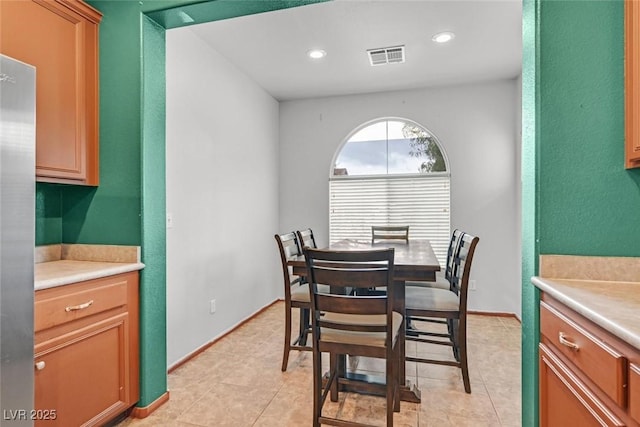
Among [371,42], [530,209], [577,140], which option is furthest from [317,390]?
[371,42]

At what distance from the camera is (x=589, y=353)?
1.03 m

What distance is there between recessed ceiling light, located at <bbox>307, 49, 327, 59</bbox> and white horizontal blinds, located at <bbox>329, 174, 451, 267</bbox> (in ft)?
5.36

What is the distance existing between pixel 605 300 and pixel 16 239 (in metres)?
2.03

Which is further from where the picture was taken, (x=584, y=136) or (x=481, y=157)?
(x=481, y=157)

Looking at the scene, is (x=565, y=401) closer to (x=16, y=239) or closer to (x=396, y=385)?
(x=396, y=385)

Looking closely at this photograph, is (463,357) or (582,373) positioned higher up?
(582,373)

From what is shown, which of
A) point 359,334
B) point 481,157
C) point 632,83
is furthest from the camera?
point 481,157

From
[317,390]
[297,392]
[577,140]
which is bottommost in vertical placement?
[297,392]

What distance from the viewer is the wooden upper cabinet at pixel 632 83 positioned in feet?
4.20

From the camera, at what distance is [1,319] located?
1160 mm

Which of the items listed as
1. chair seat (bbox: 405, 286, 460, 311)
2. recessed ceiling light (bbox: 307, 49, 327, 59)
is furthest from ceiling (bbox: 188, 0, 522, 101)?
chair seat (bbox: 405, 286, 460, 311)

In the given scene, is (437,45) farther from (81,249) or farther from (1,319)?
(1,319)

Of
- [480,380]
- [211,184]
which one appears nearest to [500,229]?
[480,380]

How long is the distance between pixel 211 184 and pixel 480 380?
273 centimetres
